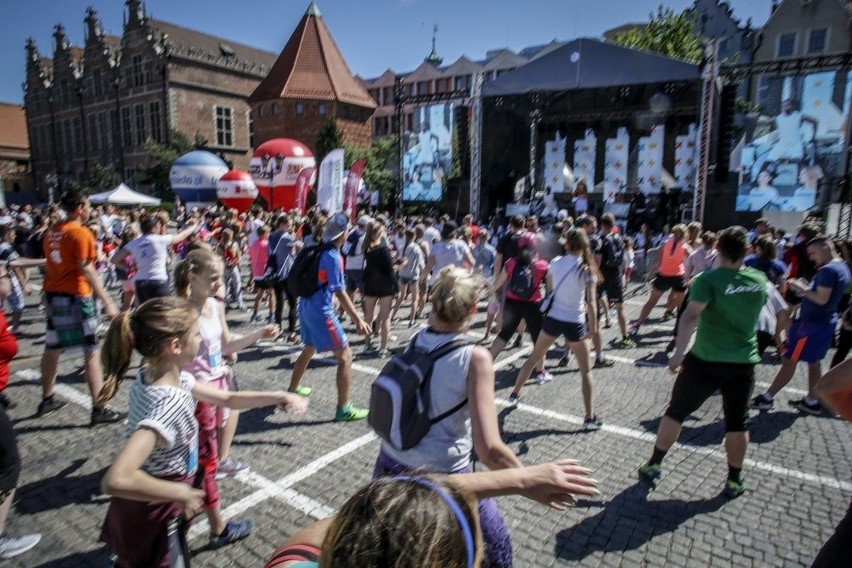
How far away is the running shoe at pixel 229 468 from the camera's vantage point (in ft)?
13.1

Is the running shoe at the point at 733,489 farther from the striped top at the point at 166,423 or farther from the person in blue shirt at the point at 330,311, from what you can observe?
the striped top at the point at 166,423

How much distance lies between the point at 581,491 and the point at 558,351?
20.9 ft

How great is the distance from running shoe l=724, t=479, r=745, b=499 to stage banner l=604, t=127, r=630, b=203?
1932 cm

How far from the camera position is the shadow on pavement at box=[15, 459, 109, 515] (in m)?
3.59

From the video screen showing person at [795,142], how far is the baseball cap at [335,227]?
57.2 ft

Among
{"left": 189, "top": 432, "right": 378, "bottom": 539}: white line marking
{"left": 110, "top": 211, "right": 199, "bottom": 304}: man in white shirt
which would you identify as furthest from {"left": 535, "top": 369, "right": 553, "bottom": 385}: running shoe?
{"left": 110, "top": 211, "right": 199, "bottom": 304}: man in white shirt

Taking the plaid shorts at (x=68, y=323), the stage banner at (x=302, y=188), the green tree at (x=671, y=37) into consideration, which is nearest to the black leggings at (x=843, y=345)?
the plaid shorts at (x=68, y=323)

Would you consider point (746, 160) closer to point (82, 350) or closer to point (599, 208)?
point (599, 208)

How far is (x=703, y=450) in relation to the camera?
453 cm

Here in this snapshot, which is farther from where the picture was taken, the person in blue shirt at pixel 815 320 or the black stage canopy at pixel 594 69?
the black stage canopy at pixel 594 69

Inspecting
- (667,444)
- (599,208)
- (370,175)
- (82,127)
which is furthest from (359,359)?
(82,127)

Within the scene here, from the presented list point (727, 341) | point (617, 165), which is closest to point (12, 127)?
point (617, 165)

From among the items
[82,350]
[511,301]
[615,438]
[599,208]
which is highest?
[599,208]

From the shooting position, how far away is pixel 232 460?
162 inches
